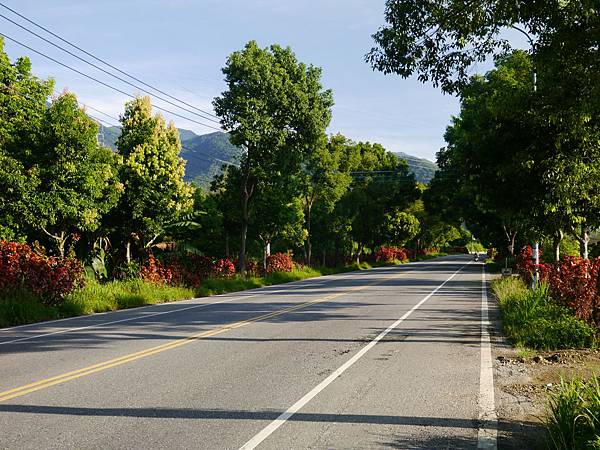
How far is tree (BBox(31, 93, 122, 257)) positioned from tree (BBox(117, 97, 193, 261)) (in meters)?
1.77

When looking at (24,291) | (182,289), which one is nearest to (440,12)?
(24,291)

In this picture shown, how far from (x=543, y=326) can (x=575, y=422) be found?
6.58 metres

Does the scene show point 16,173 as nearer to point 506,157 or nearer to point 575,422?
point 506,157

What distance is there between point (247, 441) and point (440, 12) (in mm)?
6989

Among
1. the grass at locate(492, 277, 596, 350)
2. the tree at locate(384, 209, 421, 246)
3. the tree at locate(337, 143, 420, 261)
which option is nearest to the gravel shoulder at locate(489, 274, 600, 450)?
the grass at locate(492, 277, 596, 350)

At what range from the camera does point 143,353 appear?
31.6ft

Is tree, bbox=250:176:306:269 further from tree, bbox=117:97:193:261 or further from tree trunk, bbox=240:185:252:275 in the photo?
tree, bbox=117:97:193:261

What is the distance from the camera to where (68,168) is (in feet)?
60.0

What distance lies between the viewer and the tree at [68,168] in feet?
60.1

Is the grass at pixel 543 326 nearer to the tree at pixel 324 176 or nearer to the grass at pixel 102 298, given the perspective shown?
the grass at pixel 102 298

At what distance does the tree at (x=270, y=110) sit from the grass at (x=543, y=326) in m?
17.3

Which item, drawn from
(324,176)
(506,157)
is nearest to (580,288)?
(506,157)

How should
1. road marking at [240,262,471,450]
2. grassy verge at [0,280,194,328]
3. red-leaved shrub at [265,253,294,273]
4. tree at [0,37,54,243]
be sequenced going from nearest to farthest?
road marking at [240,262,471,450] → grassy verge at [0,280,194,328] → tree at [0,37,54,243] → red-leaved shrub at [265,253,294,273]

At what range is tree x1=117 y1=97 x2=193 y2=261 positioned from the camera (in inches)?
841
